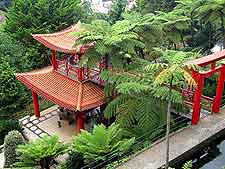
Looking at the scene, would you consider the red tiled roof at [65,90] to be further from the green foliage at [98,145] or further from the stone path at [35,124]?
the green foliage at [98,145]

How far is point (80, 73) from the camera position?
14648 millimetres

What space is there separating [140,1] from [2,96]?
45.8ft

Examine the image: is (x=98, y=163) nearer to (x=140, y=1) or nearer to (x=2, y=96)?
(x=2, y=96)

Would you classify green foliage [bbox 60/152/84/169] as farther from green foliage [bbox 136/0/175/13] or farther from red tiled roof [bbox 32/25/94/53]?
green foliage [bbox 136/0/175/13]

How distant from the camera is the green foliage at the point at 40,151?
11.6m

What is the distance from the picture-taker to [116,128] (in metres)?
12.5

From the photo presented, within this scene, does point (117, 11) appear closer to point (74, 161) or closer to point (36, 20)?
point (36, 20)

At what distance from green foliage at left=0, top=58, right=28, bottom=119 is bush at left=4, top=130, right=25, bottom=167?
4115mm

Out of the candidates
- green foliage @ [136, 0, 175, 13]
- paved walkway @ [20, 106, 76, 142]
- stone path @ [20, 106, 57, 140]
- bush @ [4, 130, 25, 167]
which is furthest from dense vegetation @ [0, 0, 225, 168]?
green foliage @ [136, 0, 175, 13]

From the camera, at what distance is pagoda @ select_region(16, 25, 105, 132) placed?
14055mm

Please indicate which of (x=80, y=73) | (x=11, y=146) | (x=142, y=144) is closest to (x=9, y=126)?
(x=11, y=146)

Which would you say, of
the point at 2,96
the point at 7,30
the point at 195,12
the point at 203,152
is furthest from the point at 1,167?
the point at 195,12

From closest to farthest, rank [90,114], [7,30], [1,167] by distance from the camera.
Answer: [1,167] < [90,114] < [7,30]

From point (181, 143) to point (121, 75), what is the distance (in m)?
3.10
